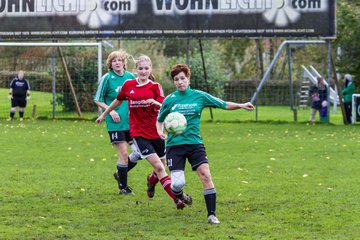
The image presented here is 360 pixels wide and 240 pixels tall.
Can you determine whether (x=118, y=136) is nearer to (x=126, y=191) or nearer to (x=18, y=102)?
(x=126, y=191)

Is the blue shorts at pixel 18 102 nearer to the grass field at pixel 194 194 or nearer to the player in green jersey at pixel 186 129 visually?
the grass field at pixel 194 194

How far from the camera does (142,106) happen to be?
1022 centimetres

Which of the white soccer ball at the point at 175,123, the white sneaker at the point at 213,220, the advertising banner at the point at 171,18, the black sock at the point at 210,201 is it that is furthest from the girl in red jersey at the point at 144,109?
the advertising banner at the point at 171,18

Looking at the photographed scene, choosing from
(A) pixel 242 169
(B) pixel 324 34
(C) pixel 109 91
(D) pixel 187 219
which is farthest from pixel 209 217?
(B) pixel 324 34

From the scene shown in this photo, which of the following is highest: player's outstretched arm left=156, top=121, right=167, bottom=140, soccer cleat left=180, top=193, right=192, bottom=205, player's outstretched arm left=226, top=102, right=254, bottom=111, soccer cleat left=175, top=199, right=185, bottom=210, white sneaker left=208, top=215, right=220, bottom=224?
player's outstretched arm left=226, top=102, right=254, bottom=111

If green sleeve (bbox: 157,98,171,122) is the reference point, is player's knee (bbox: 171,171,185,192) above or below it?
below

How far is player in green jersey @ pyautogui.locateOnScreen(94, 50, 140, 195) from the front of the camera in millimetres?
11195

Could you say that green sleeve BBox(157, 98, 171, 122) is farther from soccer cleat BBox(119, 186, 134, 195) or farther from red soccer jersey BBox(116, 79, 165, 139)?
soccer cleat BBox(119, 186, 134, 195)

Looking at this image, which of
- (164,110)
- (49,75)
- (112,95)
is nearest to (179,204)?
(164,110)

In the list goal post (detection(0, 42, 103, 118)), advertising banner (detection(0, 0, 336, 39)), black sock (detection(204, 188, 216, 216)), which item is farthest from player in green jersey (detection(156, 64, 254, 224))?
goal post (detection(0, 42, 103, 118))

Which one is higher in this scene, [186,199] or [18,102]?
[18,102]

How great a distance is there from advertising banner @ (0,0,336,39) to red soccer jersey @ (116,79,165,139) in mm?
16495

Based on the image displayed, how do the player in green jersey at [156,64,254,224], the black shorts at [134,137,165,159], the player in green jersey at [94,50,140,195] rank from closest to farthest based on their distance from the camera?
the player in green jersey at [156,64,254,224] → the black shorts at [134,137,165,159] → the player in green jersey at [94,50,140,195]

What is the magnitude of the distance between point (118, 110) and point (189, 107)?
236 centimetres
